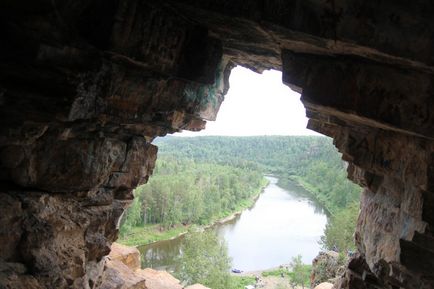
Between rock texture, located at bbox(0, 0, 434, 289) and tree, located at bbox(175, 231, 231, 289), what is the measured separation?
73.5ft

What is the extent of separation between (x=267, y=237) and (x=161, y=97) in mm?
42999

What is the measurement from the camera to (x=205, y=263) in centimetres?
3109

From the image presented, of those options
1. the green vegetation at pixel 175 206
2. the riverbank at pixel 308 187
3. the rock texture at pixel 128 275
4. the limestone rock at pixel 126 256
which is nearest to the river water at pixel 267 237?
the riverbank at pixel 308 187

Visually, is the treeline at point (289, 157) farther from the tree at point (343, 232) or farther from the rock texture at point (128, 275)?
the rock texture at point (128, 275)

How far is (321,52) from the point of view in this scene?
6.03m

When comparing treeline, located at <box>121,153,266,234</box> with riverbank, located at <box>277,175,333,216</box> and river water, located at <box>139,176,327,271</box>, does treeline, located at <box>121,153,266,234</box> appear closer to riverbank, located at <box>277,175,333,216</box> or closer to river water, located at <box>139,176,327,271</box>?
river water, located at <box>139,176,327,271</box>

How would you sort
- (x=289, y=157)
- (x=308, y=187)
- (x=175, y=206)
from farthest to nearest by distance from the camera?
(x=289, y=157), (x=308, y=187), (x=175, y=206)

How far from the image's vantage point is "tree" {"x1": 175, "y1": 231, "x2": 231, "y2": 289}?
2997 centimetres

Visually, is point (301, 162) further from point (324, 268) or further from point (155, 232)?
point (324, 268)

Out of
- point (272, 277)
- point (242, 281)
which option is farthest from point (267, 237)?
point (242, 281)

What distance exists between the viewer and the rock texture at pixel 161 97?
17.5 ft

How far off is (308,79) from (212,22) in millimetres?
1931

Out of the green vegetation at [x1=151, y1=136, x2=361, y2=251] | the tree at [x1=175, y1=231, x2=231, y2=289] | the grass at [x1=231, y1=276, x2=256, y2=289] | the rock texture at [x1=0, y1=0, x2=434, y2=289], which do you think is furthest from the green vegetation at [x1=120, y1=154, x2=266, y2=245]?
the rock texture at [x1=0, y1=0, x2=434, y2=289]

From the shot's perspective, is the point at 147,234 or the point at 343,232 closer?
the point at 343,232
